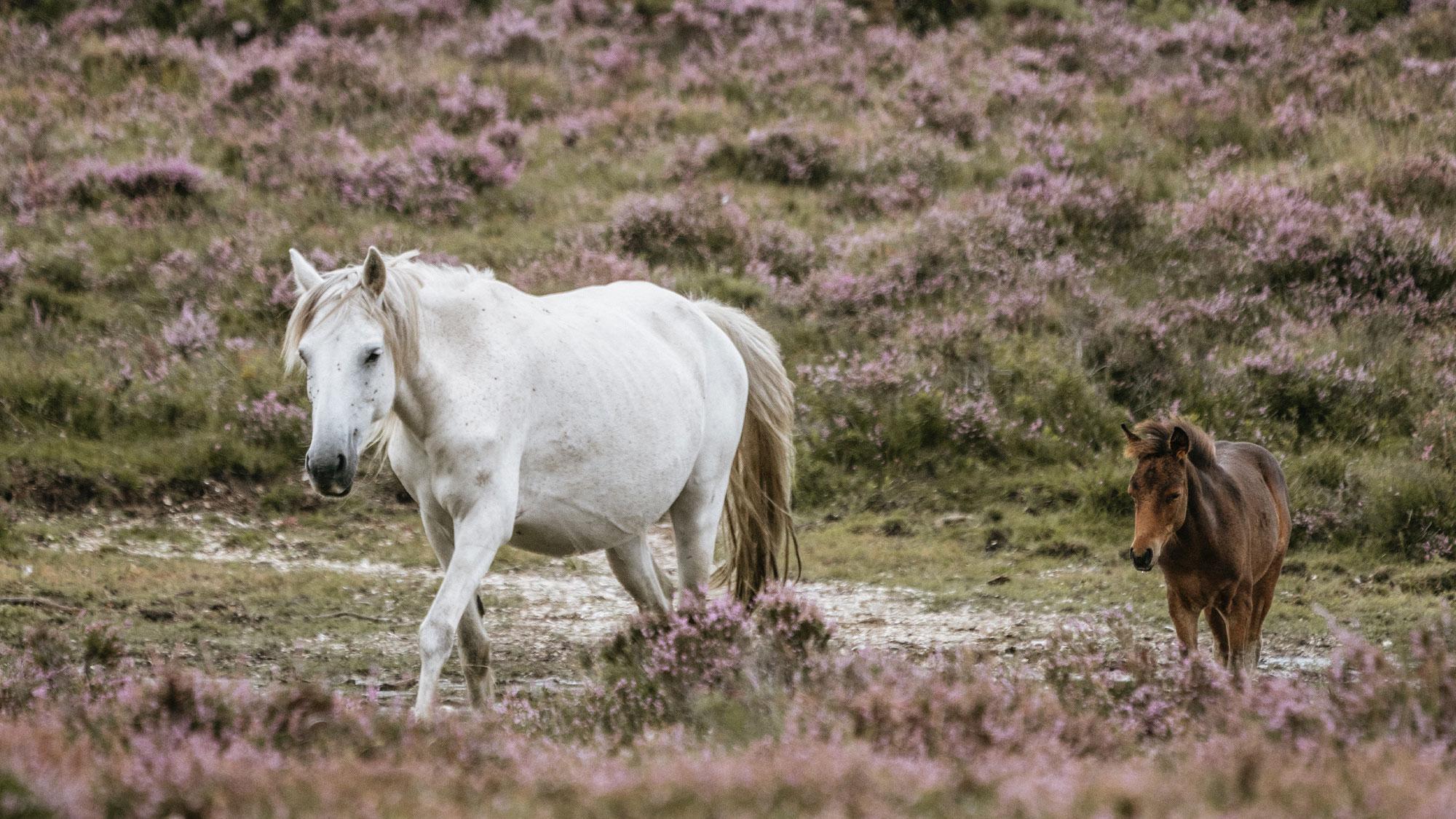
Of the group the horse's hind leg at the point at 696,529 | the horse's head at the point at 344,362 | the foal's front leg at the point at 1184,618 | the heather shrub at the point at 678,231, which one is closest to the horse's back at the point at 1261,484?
the foal's front leg at the point at 1184,618

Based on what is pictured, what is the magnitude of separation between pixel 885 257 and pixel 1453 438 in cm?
515

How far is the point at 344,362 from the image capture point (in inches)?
175

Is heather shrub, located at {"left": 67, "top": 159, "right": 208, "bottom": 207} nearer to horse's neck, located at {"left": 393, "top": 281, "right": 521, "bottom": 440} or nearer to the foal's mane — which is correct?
horse's neck, located at {"left": 393, "top": 281, "right": 521, "bottom": 440}

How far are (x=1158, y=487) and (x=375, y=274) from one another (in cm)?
319

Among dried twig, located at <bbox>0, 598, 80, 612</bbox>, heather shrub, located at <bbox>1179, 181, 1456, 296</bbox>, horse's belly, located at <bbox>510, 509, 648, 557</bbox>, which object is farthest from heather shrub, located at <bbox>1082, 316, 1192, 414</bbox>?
dried twig, located at <bbox>0, 598, 80, 612</bbox>

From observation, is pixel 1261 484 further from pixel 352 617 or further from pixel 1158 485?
pixel 352 617

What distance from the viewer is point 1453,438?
341 inches

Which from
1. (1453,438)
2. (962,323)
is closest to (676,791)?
(1453,438)

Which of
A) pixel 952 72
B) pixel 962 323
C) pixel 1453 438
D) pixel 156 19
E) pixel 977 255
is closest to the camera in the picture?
pixel 1453 438

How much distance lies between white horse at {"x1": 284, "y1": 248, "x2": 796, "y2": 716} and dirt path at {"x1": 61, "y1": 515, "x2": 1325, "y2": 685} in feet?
2.36

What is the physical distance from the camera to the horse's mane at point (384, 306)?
4.57 m

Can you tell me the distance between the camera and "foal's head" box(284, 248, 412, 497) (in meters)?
4.34

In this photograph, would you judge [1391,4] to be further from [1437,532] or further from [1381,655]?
[1381,655]

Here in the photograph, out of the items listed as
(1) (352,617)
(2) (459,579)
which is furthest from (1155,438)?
(1) (352,617)
